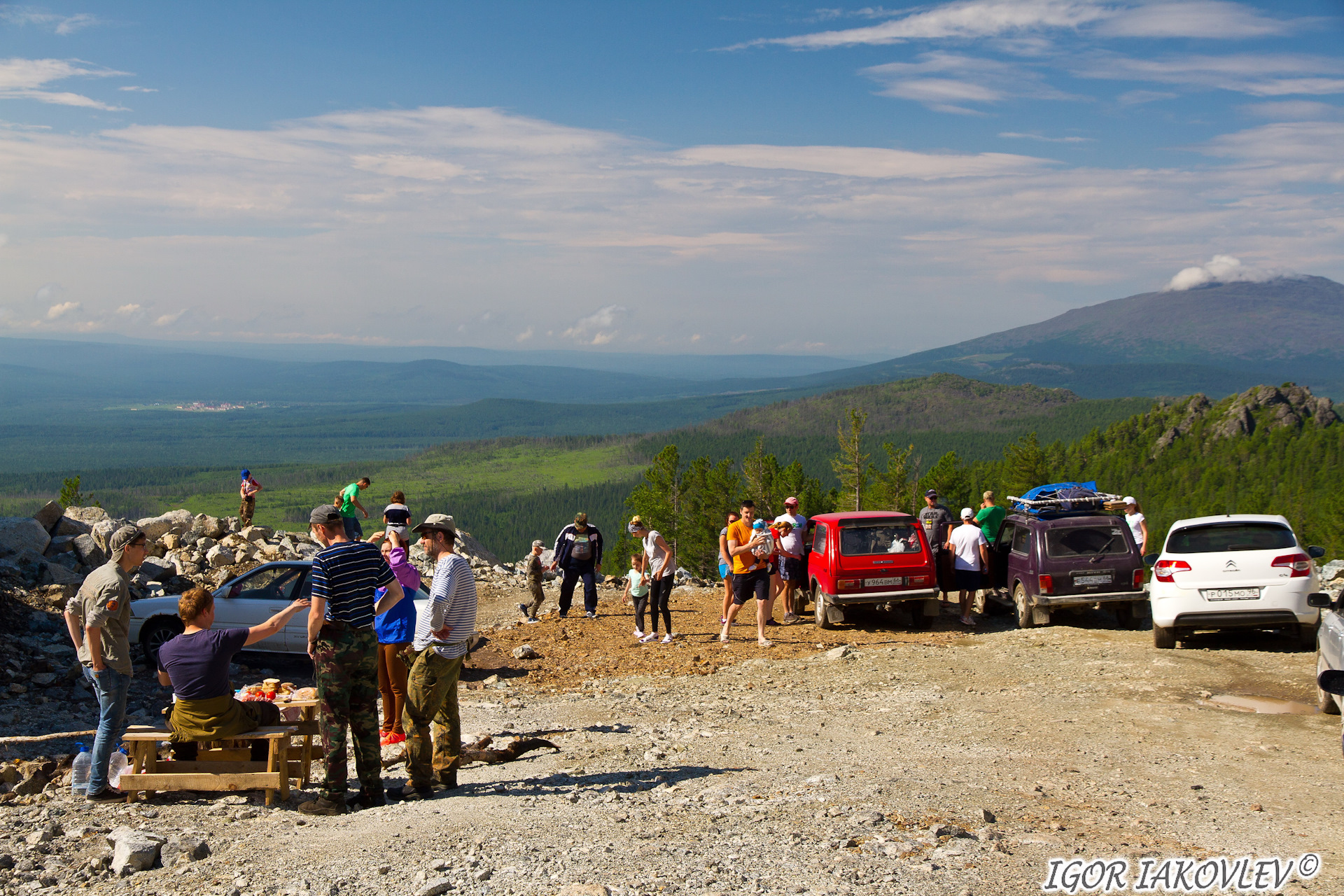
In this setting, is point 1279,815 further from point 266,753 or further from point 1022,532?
point 1022,532

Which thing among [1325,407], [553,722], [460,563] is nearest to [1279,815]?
[460,563]

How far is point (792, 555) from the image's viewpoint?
14.6m

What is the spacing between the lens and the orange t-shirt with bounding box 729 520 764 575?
1262 cm

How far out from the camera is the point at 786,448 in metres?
184

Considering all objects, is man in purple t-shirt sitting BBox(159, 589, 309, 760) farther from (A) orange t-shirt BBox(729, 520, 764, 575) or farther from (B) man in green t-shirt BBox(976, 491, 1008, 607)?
(B) man in green t-shirt BBox(976, 491, 1008, 607)

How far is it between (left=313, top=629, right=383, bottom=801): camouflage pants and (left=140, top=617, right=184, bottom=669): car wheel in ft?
25.8

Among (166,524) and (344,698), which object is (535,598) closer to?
(344,698)

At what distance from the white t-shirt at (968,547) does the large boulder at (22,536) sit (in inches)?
648

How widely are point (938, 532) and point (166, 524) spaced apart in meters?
17.5

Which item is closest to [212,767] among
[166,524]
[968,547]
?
[968,547]

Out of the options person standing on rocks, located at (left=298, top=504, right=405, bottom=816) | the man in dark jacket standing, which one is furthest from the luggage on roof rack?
person standing on rocks, located at (left=298, top=504, right=405, bottom=816)

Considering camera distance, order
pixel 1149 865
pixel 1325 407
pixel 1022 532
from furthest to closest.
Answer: pixel 1325 407 → pixel 1022 532 → pixel 1149 865

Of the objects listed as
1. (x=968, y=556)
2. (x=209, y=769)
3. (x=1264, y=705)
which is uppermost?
(x=968, y=556)

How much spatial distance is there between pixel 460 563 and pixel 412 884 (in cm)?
248
